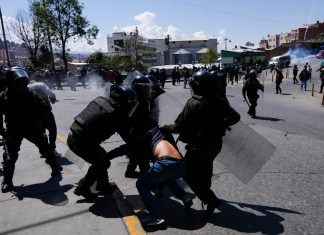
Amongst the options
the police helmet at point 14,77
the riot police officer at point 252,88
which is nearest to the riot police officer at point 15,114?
the police helmet at point 14,77

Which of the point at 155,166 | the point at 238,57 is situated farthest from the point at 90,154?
the point at 238,57

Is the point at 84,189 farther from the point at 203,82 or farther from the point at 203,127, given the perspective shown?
the point at 203,82

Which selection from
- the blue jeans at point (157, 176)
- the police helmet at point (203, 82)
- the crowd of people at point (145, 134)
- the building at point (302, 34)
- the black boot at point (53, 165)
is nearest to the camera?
the blue jeans at point (157, 176)

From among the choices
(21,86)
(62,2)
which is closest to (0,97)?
(21,86)

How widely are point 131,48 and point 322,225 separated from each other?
41.0m

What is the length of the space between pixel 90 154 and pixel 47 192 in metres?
1.13

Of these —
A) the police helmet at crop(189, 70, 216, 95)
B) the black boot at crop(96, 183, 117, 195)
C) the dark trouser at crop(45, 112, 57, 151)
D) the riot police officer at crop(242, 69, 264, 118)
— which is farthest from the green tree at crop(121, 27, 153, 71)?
the police helmet at crop(189, 70, 216, 95)

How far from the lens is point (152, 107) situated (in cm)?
478

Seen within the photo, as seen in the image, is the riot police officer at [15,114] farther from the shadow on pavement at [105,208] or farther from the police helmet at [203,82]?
the police helmet at [203,82]

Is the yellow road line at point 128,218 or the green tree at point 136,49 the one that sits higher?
the green tree at point 136,49

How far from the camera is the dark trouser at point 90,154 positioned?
3.67 metres

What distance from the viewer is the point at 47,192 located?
4.35m

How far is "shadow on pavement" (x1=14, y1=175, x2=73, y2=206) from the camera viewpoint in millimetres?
4082

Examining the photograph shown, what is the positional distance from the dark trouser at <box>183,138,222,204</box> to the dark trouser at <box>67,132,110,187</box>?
3.36 feet
